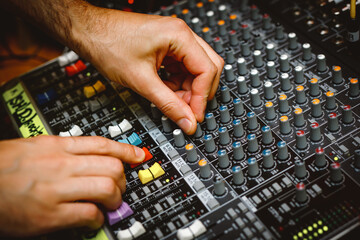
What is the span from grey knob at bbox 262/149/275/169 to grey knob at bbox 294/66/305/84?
1.30 ft

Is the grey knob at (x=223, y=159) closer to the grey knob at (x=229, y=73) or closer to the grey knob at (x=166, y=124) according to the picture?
the grey knob at (x=166, y=124)

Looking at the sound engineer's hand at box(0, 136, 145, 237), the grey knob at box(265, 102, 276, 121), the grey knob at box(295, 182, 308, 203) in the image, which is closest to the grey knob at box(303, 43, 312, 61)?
the grey knob at box(265, 102, 276, 121)

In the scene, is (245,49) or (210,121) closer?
(210,121)

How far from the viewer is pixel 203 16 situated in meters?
2.18

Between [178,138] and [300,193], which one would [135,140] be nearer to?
[178,138]

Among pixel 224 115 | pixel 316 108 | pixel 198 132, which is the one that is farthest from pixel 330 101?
pixel 198 132

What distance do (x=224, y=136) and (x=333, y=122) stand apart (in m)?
0.37

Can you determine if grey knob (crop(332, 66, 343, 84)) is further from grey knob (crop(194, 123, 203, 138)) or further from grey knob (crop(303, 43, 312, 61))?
grey knob (crop(194, 123, 203, 138))

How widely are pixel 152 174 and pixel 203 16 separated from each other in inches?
41.0

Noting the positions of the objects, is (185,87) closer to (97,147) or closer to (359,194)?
(97,147)

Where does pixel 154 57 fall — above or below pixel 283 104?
above

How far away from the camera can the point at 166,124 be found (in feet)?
5.36

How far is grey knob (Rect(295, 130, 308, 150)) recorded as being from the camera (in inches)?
55.2

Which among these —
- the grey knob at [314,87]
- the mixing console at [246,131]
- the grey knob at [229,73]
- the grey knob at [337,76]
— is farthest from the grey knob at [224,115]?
the grey knob at [337,76]
